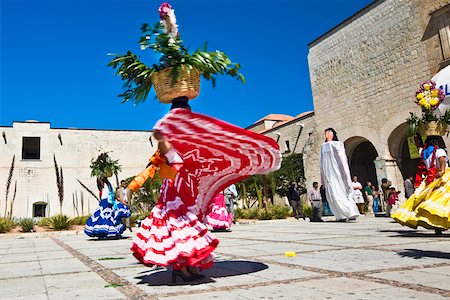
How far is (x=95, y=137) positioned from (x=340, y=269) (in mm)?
31830

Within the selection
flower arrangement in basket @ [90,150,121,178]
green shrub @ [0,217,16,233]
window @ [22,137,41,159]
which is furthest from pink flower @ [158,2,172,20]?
window @ [22,137,41,159]

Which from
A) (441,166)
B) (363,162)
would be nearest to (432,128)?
(441,166)

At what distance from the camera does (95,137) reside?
32688mm

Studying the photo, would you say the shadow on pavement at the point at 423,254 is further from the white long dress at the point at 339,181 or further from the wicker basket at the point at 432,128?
the white long dress at the point at 339,181

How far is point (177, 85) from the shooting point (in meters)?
3.39

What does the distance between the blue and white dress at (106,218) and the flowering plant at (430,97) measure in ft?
24.4

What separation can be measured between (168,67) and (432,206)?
4.11 meters

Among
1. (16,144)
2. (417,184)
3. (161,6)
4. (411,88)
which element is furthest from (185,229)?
(16,144)

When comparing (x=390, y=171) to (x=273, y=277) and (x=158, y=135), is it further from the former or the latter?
(x=158, y=135)

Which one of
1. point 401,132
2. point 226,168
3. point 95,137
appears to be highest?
point 95,137

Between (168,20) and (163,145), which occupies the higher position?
(168,20)

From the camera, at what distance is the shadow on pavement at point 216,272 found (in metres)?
3.32

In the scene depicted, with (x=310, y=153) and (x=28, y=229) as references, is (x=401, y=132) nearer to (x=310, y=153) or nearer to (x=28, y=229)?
(x=310, y=153)

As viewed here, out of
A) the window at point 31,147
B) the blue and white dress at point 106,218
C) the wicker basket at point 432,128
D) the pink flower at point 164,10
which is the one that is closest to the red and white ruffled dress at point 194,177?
the pink flower at point 164,10
